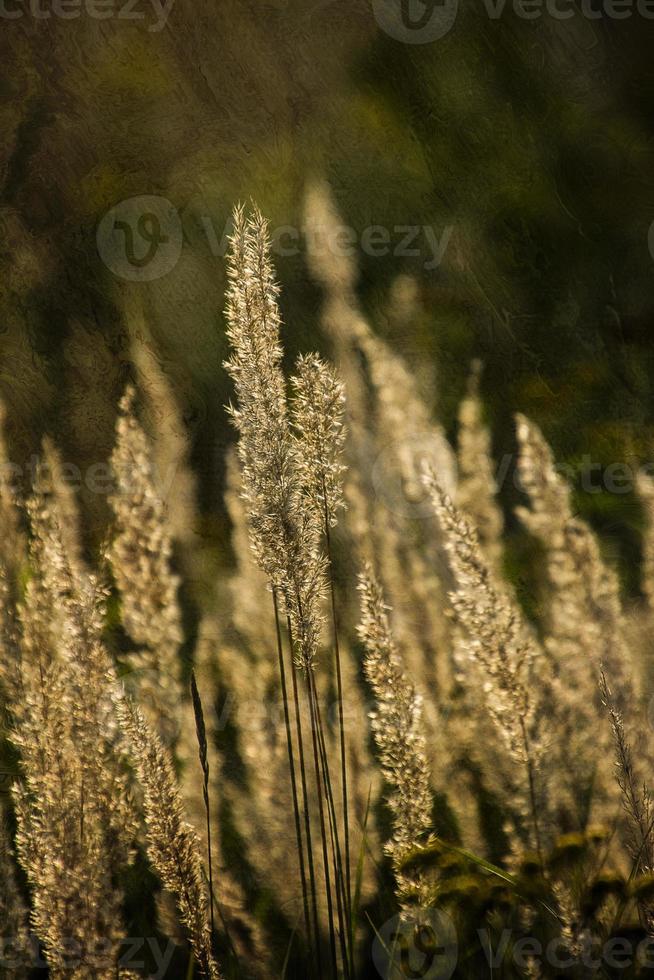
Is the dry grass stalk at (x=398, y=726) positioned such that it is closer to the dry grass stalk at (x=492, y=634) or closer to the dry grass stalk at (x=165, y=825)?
the dry grass stalk at (x=492, y=634)

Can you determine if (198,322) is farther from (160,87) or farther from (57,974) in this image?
(57,974)

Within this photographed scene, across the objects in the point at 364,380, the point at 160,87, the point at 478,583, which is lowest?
the point at 478,583

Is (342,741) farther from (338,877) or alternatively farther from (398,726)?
(338,877)

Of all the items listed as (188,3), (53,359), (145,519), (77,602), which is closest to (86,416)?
(53,359)

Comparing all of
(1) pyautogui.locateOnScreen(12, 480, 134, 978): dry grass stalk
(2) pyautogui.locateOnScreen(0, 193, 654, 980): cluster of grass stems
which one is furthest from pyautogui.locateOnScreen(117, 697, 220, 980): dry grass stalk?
(1) pyautogui.locateOnScreen(12, 480, 134, 978): dry grass stalk

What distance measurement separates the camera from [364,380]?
1.30 metres

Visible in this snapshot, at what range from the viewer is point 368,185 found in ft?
4.27

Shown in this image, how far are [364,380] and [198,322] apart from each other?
29 centimetres

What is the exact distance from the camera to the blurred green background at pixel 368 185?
127 cm

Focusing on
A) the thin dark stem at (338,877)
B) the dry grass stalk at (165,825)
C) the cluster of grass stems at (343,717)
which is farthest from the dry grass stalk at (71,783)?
the thin dark stem at (338,877)

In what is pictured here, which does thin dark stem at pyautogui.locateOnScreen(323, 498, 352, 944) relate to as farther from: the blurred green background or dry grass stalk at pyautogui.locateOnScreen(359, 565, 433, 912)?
the blurred green background

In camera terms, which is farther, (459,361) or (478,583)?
(459,361)

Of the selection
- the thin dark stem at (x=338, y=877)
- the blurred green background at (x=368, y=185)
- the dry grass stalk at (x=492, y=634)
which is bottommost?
the thin dark stem at (x=338, y=877)

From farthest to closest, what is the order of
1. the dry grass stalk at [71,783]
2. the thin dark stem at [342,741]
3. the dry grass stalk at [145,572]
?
the dry grass stalk at [145,572] < the dry grass stalk at [71,783] < the thin dark stem at [342,741]
